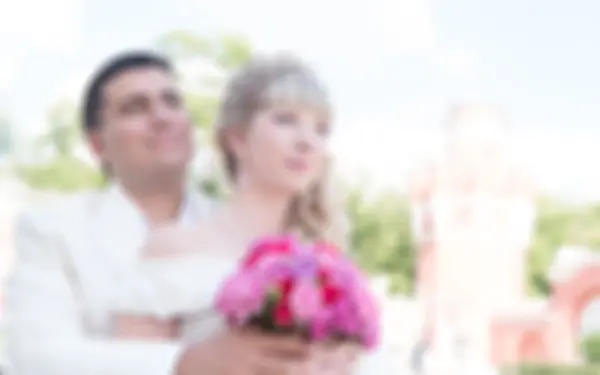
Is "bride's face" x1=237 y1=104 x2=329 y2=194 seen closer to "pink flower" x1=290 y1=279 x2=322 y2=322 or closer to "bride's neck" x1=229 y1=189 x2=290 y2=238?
"bride's neck" x1=229 y1=189 x2=290 y2=238

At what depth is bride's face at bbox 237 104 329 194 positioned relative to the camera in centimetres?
106

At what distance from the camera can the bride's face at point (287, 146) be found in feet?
3.47

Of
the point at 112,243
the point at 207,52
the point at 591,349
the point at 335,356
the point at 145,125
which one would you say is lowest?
the point at 591,349

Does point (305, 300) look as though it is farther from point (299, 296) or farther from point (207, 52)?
point (207, 52)

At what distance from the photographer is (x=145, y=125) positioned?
1128 mm

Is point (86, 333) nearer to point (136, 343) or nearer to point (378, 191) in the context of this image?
point (136, 343)

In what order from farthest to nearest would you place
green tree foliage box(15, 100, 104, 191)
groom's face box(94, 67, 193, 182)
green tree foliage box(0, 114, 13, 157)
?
green tree foliage box(0, 114, 13, 157), green tree foliage box(15, 100, 104, 191), groom's face box(94, 67, 193, 182)

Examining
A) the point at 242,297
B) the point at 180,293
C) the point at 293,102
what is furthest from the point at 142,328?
the point at 293,102

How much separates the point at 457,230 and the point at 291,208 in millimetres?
699

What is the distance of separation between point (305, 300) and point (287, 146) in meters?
0.23

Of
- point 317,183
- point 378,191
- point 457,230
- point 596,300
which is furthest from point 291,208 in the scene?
point 596,300

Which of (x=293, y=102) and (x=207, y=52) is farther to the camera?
(x=207, y=52)

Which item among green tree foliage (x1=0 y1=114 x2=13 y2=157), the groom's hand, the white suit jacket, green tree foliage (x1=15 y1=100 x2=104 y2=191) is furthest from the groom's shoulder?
green tree foliage (x1=0 y1=114 x2=13 y2=157)

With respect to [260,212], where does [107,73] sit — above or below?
above
